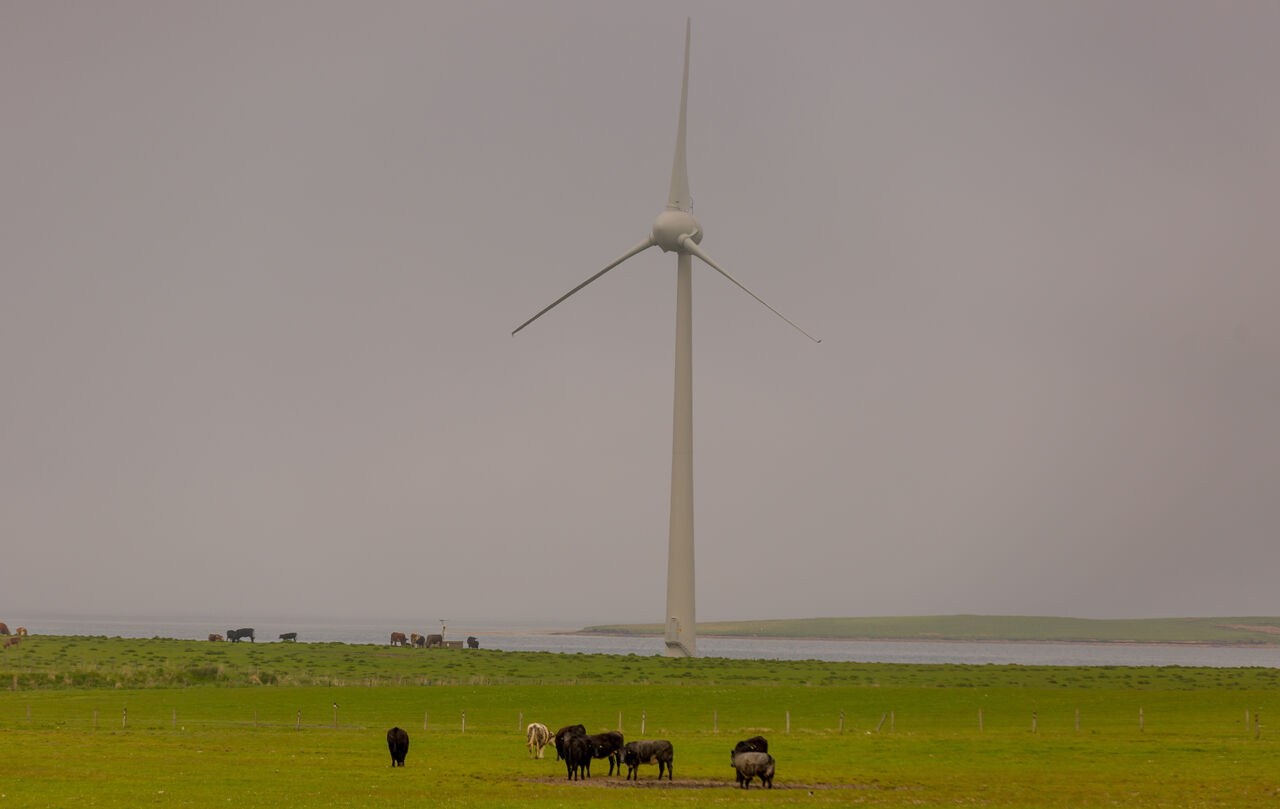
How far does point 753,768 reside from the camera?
38.8 meters

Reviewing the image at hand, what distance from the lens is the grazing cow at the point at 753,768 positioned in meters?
38.7

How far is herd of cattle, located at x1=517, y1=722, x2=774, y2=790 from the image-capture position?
128ft

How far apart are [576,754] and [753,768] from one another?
6.49 meters

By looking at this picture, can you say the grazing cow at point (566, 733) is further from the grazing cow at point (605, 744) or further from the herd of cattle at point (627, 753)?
the grazing cow at point (605, 744)

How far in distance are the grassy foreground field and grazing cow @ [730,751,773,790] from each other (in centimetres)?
75

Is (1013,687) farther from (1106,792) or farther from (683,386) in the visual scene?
(1106,792)

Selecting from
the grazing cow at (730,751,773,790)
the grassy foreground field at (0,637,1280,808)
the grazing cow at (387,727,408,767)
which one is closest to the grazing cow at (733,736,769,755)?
the grassy foreground field at (0,637,1280,808)

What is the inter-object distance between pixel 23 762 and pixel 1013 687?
221ft

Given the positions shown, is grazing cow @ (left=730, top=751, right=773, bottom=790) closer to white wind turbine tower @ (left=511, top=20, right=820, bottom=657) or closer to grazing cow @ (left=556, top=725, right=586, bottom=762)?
grazing cow @ (left=556, top=725, right=586, bottom=762)

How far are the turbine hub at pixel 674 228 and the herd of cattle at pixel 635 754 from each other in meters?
77.7

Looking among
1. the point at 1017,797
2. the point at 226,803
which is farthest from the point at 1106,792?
the point at 226,803

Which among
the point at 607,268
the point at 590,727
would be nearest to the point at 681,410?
the point at 607,268

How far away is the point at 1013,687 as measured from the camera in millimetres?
89062

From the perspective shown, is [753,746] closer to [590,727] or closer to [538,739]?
[538,739]
